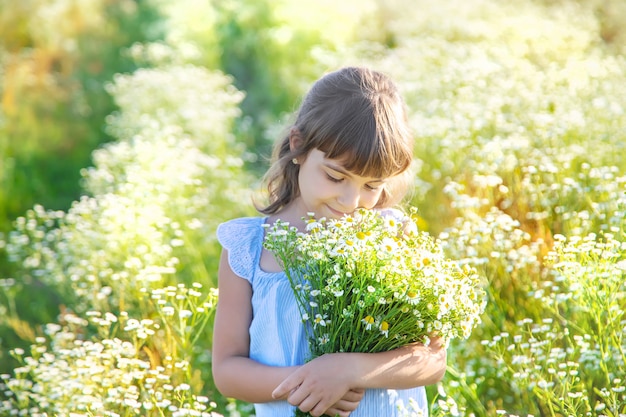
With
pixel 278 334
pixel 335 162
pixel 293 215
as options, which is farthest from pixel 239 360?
pixel 335 162

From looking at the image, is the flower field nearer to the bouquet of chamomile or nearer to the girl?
the girl

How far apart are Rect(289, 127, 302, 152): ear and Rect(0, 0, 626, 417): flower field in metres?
0.60

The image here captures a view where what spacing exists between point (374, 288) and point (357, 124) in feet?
1.69

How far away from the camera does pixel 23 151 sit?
7.39 meters

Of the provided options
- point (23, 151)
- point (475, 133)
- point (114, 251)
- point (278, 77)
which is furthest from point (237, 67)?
point (114, 251)

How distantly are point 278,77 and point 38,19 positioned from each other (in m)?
3.95

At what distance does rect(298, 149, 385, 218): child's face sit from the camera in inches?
86.2

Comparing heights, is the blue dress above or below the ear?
below

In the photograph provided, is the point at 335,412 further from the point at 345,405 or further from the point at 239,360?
the point at 239,360

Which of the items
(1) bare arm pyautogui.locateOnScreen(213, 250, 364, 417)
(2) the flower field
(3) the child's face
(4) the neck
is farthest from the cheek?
(2) the flower field

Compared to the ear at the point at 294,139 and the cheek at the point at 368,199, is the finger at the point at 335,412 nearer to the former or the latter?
the cheek at the point at 368,199

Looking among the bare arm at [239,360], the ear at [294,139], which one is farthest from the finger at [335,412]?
the ear at [294,139]

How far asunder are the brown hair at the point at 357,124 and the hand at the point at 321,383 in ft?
1.69

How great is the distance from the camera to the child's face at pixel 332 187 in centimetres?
219
